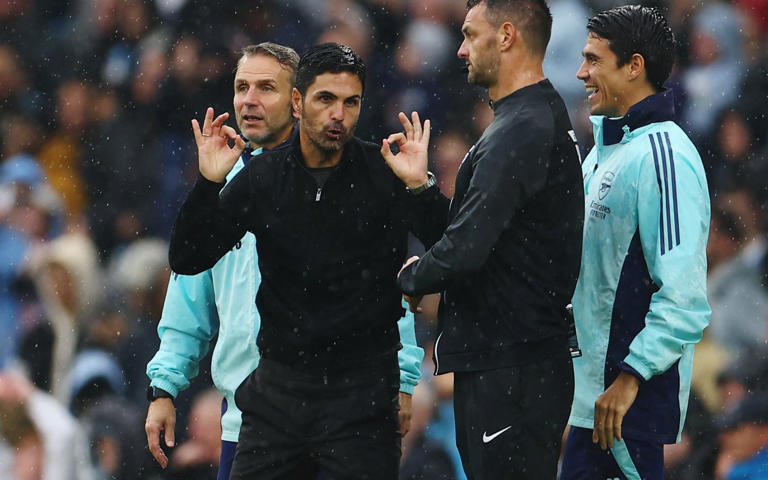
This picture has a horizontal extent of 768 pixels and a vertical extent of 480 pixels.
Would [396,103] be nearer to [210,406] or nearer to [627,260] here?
[210,406]

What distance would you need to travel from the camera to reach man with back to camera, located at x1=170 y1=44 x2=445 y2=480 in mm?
3074

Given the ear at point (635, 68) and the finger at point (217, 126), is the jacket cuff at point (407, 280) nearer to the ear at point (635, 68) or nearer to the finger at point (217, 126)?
the finger at point (217, 126)

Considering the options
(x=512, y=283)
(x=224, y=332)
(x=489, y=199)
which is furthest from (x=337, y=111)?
(x=224, y=332)

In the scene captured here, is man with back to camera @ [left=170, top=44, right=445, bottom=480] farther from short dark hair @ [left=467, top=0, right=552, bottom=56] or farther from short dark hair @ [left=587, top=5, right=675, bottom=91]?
short dark hair @ [left=587, top=5, right=675, bottom=91]

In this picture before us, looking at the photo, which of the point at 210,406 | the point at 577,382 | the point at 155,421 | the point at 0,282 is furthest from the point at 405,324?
the point at 0,282

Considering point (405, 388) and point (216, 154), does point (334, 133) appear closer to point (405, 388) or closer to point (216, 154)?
point (216, 154)

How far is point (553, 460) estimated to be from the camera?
2.91 m

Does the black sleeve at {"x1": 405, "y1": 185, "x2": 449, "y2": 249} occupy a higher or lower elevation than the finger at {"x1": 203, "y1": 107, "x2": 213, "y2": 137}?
lower

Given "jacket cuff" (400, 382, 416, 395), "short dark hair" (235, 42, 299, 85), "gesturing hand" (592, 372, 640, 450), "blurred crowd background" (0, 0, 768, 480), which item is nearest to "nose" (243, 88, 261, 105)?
"short dark hair" (235, 42, 299, 85)

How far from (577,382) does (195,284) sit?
50.5 inches

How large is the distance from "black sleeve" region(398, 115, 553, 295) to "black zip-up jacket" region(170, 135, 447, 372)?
0.22m

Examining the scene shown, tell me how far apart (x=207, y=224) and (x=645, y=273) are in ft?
4.07

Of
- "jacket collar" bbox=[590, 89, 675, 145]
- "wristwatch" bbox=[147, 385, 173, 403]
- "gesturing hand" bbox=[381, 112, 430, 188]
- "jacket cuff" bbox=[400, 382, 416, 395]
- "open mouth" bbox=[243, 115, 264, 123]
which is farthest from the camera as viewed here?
"open mouth" bbox=[243, 115, 264, 123]

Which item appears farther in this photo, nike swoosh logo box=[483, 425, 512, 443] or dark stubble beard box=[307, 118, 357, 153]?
dark stubble beard box=[307, 118, 357, 153]
